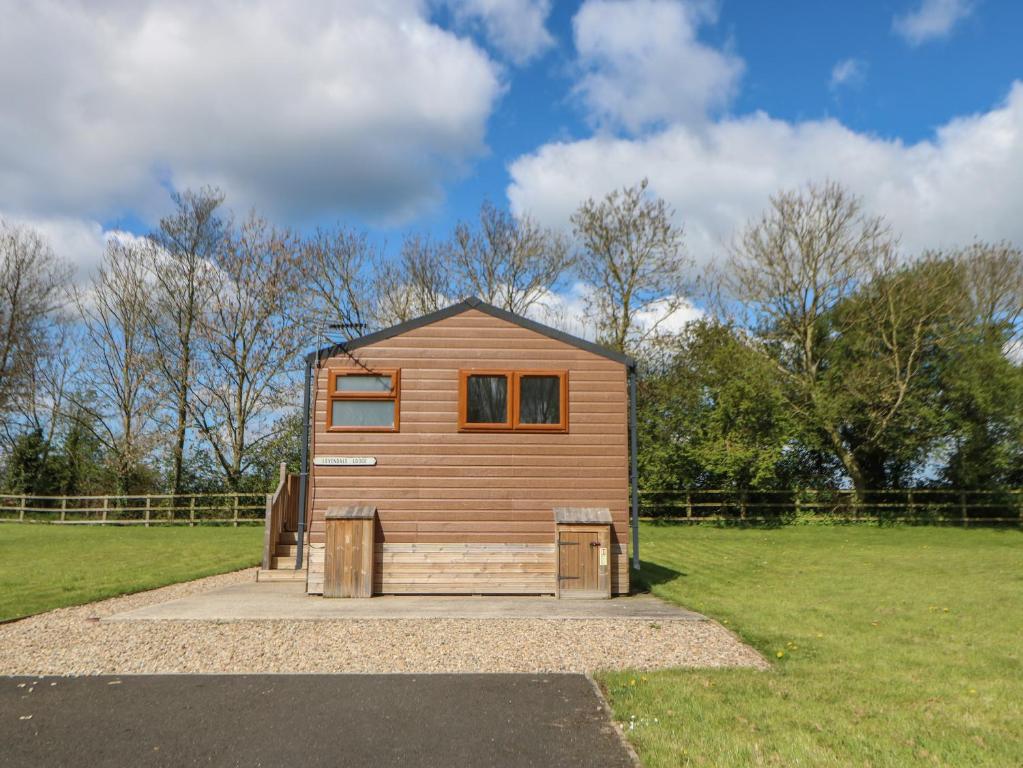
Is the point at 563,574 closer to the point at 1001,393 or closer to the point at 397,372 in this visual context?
the point at 397,372

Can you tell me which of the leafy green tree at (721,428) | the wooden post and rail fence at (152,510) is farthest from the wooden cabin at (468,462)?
the wooden post and rail fence at (152,510)

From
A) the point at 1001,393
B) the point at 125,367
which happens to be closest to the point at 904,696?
the point at 1001,393

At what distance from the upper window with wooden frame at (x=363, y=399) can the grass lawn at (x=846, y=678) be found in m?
4.93

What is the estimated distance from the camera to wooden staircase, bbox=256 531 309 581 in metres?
12.3

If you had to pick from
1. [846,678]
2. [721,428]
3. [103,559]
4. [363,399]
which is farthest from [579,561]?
[721,428]

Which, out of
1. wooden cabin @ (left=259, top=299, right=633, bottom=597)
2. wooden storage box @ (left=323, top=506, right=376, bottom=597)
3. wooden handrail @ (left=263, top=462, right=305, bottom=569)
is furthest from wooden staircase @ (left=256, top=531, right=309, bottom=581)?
wooden cabin @ (left=259, top=299, right=633, bottom=597)

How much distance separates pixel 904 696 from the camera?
5926 millimetres

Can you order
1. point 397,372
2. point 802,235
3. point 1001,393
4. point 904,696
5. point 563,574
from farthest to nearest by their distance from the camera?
1. point 802,235
2. point 1001,393
3. point 397,372
4. point 563,574
5. point 904,696

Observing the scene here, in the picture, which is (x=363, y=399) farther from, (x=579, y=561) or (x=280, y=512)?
(x=579, y=561)

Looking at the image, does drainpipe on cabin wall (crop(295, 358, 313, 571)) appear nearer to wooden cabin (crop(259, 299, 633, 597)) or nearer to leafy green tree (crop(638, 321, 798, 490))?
wooden cabin (crop(259, 299, 633, 597))

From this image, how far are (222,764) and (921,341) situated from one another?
1079 inches

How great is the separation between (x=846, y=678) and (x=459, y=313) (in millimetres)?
7446

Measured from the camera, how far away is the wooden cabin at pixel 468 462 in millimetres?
11047

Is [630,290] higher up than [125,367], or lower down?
higher up
